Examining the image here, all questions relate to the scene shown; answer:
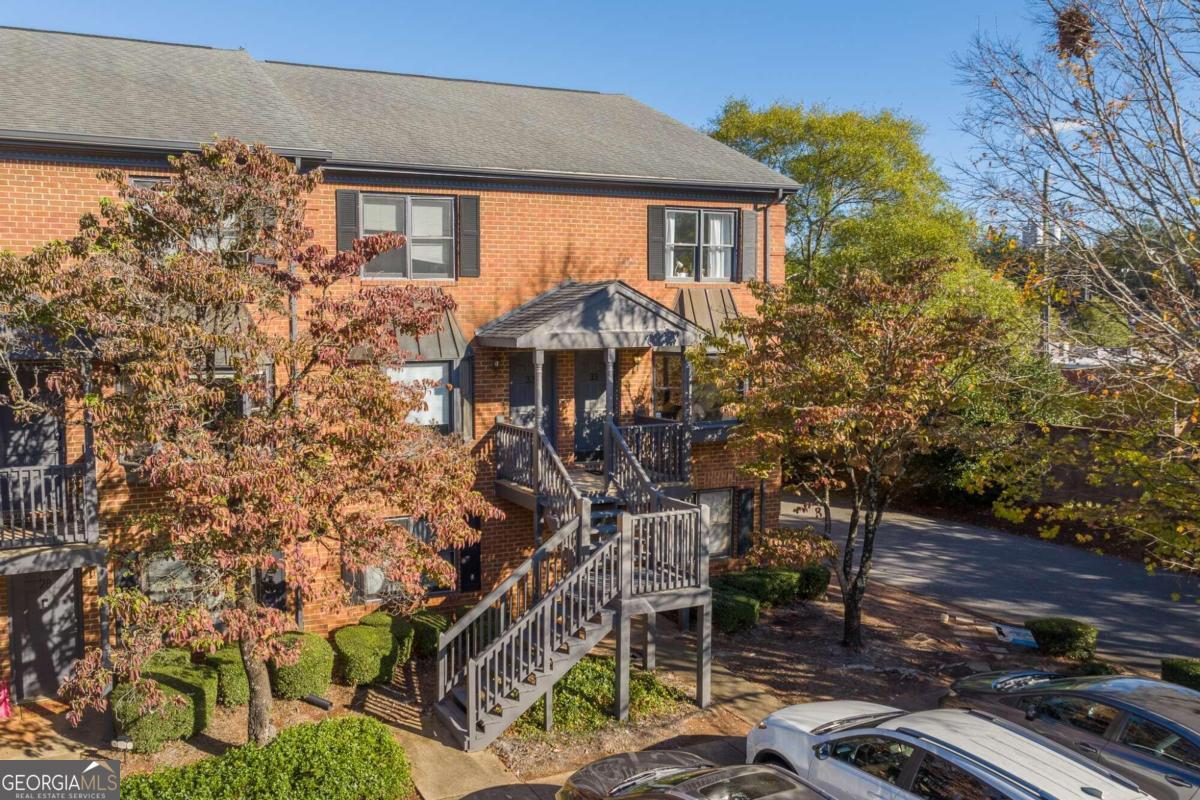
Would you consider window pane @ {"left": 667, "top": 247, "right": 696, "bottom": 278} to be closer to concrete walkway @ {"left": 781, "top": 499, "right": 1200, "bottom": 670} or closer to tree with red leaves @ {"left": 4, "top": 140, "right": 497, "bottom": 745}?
concrete walkway @ {"left": 781, "top": 499, "right": 1200, "bottom": 670}

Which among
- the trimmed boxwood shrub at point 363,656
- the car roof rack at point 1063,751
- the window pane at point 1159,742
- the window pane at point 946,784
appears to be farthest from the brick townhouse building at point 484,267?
the window pane at point 1159,742

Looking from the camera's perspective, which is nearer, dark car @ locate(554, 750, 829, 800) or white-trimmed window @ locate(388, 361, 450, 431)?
dark car @ locate(554, 750, 829, 800)

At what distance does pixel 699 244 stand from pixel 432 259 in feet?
18.0

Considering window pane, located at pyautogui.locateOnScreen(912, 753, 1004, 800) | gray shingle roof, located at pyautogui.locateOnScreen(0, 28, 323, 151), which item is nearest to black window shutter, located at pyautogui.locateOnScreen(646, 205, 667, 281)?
gray shingle roof, located at pyautogui.locateOnScreen(0, 28, 323, 151)

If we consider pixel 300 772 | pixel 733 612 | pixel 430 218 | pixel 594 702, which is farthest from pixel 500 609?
pixel 430 218

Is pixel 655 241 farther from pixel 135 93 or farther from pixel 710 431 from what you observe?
pixel 135 93

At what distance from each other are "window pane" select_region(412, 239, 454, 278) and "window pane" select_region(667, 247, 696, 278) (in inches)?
179

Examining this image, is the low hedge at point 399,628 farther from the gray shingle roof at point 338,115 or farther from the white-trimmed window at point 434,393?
the gray shingle roof at point 338,115

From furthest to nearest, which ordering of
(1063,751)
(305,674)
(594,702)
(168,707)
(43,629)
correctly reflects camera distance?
(43,629) < (305,674) < (594,702) < (168,707) < (1063,751)

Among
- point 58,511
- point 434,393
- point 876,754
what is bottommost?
point 876,754

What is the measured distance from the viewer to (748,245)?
1933 centimetres

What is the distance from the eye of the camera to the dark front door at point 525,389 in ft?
57.7

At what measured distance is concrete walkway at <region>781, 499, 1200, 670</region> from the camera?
18234 mm

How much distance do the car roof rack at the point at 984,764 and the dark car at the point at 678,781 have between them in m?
1.24
